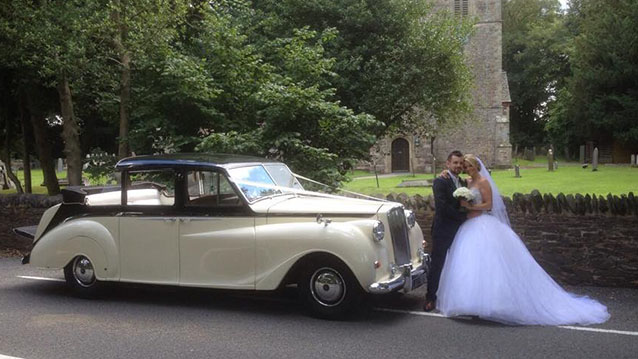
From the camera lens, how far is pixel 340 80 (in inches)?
691

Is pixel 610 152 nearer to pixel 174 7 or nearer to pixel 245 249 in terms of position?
pixel 174 7

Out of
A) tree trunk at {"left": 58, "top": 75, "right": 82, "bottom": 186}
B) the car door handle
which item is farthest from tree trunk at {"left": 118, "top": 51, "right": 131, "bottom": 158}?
the car door handle

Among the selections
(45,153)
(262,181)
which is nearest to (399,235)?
(262,181)

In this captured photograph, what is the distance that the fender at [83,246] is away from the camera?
24.3 ft

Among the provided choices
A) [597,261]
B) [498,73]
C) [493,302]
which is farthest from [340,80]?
[498,73]

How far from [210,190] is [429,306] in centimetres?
304

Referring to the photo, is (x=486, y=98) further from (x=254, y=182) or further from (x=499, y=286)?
(x=499, y=286)

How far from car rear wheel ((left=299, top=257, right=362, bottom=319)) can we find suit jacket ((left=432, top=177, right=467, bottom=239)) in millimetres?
1386

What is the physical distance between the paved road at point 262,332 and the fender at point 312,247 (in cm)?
56

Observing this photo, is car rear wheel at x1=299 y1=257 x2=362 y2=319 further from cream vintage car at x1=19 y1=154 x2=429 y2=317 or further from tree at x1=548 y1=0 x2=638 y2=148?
Answer: tree at x1=548 y1=0 x2=638 y2=148

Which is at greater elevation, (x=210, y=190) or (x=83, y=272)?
(x=210, y=190)

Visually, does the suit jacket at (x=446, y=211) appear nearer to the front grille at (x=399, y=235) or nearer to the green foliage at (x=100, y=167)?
the front grille at (x=399, y=235)

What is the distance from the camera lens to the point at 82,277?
7.71 metres

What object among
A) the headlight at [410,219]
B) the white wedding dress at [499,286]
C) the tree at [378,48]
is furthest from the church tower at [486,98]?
the white wedding dress at [499,286]
